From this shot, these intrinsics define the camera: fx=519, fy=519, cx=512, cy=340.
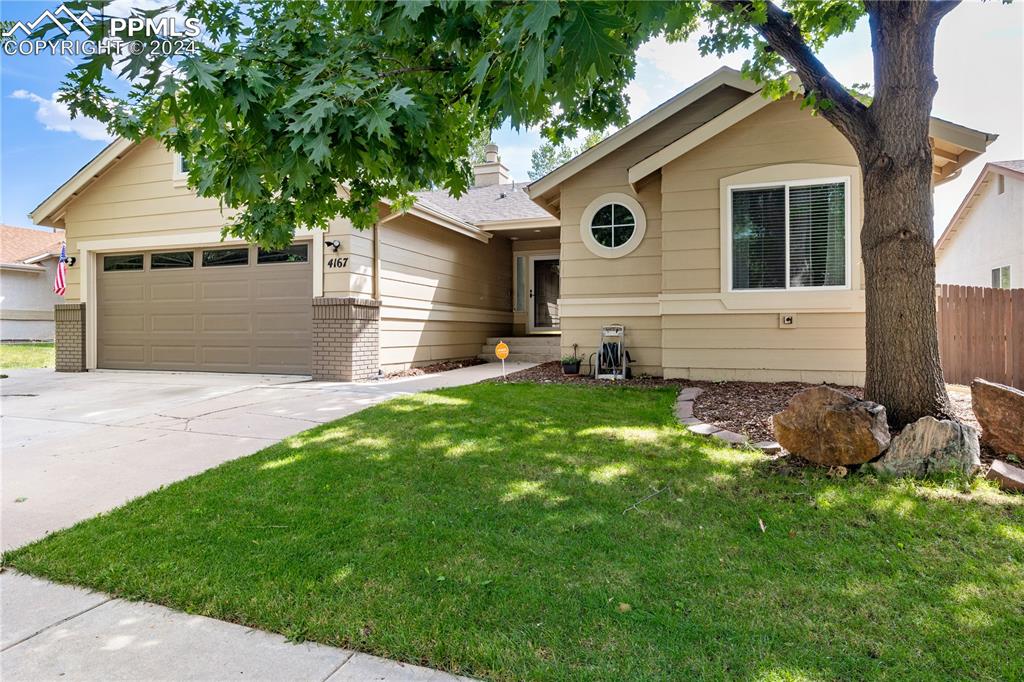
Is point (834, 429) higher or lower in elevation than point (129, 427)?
higher

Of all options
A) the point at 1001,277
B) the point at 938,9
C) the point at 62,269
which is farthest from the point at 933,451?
the point at 1001,277

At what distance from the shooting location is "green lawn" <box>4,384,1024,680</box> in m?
1.92

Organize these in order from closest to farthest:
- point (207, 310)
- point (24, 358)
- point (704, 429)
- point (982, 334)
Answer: point (704, 429)
point (982, 334)
point (207, 310)
point (24, 358)

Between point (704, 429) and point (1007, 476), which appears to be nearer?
point (1007, 476)

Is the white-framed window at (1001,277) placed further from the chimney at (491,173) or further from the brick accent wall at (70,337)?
the brick accent wall at (70,337)

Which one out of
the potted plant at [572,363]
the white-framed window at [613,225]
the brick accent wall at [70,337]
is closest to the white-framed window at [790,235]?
the white-framed window at [613,225]

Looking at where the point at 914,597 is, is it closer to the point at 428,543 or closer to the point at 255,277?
the point at 428,543

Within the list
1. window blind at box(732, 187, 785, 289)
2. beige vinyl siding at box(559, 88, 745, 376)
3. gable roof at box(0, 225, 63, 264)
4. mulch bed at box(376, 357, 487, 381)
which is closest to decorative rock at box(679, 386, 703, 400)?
beige vinyl siding at box(559, 88, 745, 376)

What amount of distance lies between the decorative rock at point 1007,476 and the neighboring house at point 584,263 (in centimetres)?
370

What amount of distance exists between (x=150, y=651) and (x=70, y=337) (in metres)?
11.2

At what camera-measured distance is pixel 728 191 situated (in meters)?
7.27

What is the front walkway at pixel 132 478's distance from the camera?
1.89 m

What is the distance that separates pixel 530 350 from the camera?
12.3 m

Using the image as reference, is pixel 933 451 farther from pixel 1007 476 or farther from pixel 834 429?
pixel 834 429
